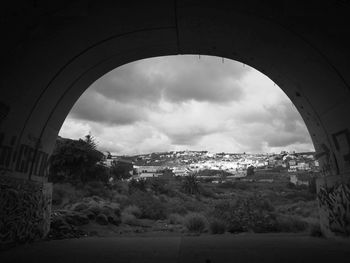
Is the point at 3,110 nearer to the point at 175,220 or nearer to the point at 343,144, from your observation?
the point at 343,144

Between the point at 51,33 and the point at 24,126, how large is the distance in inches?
118

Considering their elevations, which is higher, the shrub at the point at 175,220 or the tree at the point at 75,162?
the tree at the point at 75,162

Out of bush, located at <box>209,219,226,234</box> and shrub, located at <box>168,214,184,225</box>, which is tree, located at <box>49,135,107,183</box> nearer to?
shrub, located at <box>168,214,184,225</box>

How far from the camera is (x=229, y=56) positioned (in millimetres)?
11117

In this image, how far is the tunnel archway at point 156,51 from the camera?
25.0 ft

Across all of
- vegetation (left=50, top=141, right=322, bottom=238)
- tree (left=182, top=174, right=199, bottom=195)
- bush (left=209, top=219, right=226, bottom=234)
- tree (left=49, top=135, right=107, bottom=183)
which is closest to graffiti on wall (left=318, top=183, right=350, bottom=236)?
vegetation (left=50, top=141, right=322, bottom=238)

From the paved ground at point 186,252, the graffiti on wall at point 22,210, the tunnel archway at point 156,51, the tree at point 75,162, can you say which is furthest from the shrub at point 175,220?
the tree at point 75,162

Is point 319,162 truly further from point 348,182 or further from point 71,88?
point 71,88

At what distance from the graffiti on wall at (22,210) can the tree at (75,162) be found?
96.4 feet

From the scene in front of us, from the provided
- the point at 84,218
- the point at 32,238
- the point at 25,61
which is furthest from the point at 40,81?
the point at 84,218

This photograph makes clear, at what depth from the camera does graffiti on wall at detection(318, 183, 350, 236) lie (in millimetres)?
9789

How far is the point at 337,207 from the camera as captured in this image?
10359 millimetres

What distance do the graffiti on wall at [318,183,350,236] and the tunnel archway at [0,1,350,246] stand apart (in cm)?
44

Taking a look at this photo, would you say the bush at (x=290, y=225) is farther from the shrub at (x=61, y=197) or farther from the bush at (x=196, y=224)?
the shrub at (x=61, y=197)
